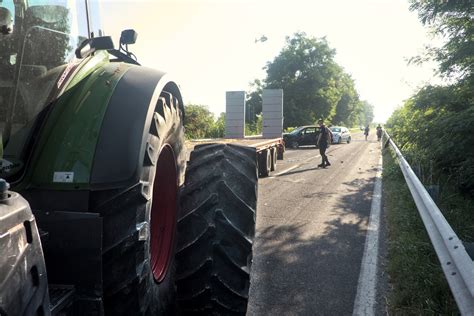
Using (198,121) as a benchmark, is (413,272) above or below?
below

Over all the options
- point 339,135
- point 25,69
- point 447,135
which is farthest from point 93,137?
point 339,135

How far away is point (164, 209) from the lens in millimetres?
3004

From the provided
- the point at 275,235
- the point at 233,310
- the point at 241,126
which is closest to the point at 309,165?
the point at 241,126

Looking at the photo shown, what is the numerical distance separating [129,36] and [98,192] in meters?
1.54

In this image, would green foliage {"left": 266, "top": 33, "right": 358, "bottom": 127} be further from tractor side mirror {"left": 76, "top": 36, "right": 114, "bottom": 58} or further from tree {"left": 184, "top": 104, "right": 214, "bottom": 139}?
tractor side mirror {"left": 76, "top": 36, "right": 114, "bottom": 58}

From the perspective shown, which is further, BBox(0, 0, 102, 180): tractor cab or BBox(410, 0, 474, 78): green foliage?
BBox(410, 0, 474, 78): green foliage

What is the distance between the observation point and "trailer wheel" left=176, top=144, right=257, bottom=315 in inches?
104

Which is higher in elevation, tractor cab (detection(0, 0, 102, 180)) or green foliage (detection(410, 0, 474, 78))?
green foliage (detection(410, 0, 474, 78))

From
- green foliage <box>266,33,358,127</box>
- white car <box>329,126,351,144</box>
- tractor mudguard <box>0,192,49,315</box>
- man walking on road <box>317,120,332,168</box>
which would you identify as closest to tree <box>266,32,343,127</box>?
green foliage <box>266,33,358,127</box>

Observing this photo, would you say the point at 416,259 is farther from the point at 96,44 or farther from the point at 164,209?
the point at 96,44

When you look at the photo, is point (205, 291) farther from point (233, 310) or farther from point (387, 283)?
point (387, 283)

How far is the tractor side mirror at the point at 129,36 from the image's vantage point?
3.18m

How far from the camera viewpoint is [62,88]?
2383 mm

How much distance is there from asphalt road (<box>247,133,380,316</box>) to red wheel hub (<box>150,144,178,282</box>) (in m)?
1.21
